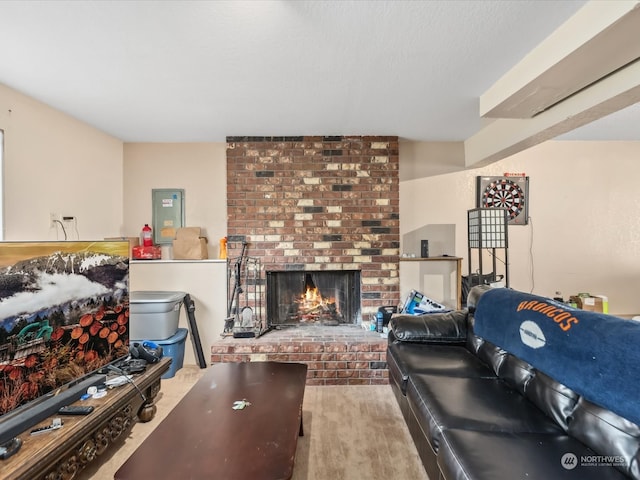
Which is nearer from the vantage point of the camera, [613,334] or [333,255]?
[613,334]

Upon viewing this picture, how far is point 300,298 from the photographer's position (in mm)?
3447

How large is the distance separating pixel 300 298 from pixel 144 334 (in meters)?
1.53

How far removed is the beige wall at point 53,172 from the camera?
88.7 inches

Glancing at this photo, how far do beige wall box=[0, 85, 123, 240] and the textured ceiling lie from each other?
0.16 meters

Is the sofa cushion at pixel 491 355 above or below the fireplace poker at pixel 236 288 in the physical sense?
below

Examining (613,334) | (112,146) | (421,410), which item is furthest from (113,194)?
(613,334)

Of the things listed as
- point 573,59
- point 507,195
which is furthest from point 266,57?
point 507,195

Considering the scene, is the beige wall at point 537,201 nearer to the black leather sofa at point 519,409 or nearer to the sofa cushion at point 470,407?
the black leather sofa at point 519,409

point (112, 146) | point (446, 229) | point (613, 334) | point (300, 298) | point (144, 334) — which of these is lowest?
point (144, 334)

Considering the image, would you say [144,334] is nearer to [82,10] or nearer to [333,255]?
[333,255]

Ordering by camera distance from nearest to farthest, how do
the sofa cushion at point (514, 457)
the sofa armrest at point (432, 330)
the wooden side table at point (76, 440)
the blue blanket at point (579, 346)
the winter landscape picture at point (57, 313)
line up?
the sofa cushion at point (514, 457) → the blue blanket at point (579, 346) → the wooden side table at point (76, 440) → the winter landscape picture at point (57, 313) → the sofa armrest at point (432, 330)

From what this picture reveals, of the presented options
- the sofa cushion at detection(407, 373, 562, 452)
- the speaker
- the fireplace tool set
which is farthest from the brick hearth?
the speaker

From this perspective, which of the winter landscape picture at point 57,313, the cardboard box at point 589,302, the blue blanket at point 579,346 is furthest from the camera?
the cardboard box at point 589,302

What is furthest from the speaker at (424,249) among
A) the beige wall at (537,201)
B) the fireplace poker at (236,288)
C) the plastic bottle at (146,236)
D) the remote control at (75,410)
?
the remote control at (75,410)
